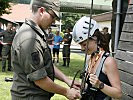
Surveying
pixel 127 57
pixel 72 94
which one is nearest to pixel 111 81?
pixel 72 94

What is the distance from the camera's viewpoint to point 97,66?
3088 millimetres

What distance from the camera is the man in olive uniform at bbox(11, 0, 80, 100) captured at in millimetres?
2793

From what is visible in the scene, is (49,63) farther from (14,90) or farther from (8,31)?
(8,31)

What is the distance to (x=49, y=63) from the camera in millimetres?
2955

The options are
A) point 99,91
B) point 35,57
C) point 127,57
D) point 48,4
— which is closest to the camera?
point 35,57

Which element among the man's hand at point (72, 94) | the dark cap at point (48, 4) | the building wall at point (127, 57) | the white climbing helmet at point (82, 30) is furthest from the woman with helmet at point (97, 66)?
the building wall at point (127, 57)

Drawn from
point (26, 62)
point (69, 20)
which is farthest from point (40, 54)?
point (69, 20)

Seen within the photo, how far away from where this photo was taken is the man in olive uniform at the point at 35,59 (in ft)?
9.16

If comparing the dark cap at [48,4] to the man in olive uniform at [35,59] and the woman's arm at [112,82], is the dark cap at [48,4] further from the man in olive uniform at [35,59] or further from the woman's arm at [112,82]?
the woman's arm at [112,82]

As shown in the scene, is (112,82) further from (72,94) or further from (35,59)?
(35,59)

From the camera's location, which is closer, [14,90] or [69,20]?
[14,90]

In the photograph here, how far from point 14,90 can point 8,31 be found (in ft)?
31.3

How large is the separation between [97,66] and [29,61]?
0.67 meters

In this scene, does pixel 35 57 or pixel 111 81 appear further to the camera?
pixel 111 81
